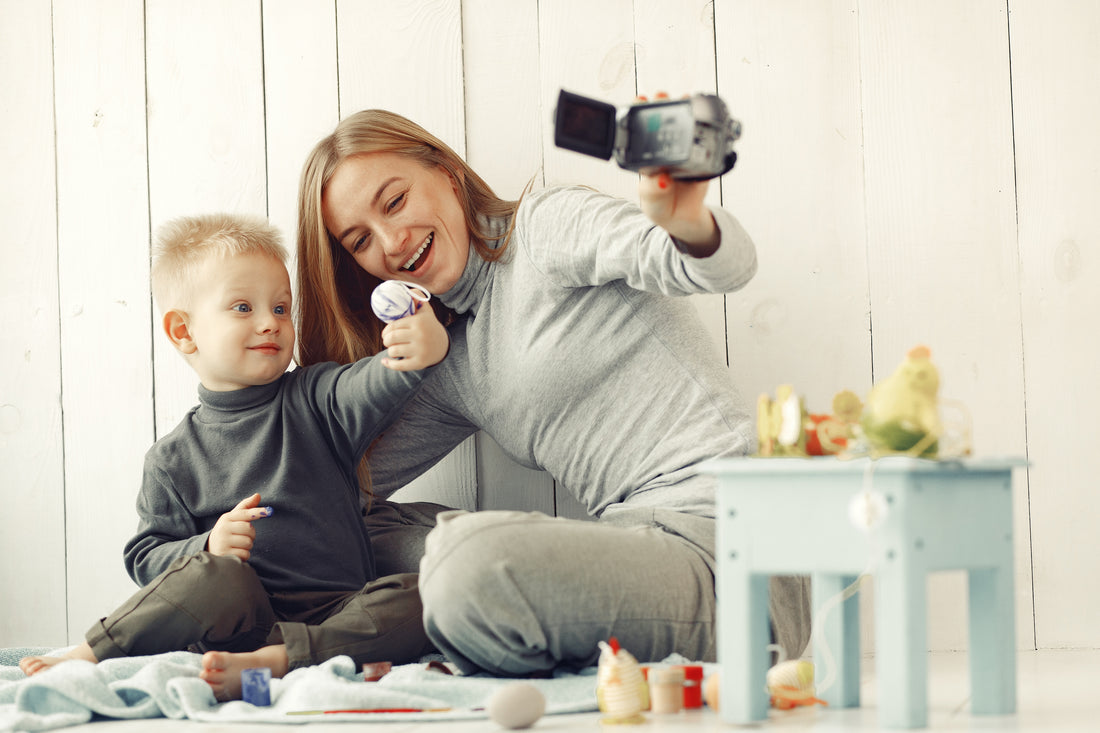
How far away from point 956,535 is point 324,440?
2.66 feet

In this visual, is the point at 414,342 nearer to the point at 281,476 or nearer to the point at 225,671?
the point at 281,476

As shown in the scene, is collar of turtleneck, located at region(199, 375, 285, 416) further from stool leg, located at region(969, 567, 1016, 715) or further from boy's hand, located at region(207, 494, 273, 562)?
stool leg, located at region(969, 567, 1016, 715)

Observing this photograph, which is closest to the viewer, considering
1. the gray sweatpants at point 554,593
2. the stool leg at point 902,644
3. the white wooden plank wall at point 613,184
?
the stool leg at point 902,644

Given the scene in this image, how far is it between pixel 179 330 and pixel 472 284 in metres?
0.39

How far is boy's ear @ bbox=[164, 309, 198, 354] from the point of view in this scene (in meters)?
1.34

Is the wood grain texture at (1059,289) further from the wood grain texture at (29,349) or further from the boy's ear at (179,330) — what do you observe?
the wood grain texture at (29,349)

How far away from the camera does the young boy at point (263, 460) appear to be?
1164mm

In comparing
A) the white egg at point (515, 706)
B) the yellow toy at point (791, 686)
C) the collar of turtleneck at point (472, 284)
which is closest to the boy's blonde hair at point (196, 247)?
the collar of turtleneck at point (472, 284)

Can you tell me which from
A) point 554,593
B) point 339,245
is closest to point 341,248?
point 339,245

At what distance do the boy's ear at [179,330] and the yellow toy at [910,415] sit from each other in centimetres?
92

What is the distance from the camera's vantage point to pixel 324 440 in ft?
4.33

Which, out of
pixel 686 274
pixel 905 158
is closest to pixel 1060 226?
pixel 905 158

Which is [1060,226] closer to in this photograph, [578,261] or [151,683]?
[578,261]

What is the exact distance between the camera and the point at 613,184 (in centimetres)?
145
